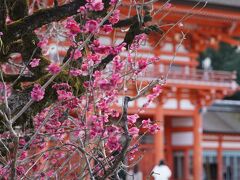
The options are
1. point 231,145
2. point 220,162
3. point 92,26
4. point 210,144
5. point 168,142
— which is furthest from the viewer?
point 231,145

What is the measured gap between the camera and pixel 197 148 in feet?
48.8

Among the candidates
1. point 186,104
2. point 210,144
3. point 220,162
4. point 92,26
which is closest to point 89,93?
point 92,26

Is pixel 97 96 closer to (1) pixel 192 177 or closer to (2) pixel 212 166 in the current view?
(1) pixel 192 177

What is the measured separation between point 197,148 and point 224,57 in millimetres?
15968

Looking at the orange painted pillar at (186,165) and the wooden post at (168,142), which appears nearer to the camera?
the orange painted pillar at (186,165)

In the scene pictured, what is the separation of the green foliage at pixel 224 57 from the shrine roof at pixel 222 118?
910cm

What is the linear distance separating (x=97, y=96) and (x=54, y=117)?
0.37m

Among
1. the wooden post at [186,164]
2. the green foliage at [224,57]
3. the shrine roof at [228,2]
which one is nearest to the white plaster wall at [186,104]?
the wooden post at [186,164]

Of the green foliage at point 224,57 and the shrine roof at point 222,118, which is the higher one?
the green foliage at point 224,57

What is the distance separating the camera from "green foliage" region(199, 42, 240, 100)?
29.6 meters

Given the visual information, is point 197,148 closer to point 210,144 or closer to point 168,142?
point 168,142

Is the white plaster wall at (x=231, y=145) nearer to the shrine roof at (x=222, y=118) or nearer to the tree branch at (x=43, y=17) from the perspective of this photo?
the shrine roof at (x=222, y=118)

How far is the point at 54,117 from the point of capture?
4.04m

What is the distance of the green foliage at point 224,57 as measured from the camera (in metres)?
29.6
